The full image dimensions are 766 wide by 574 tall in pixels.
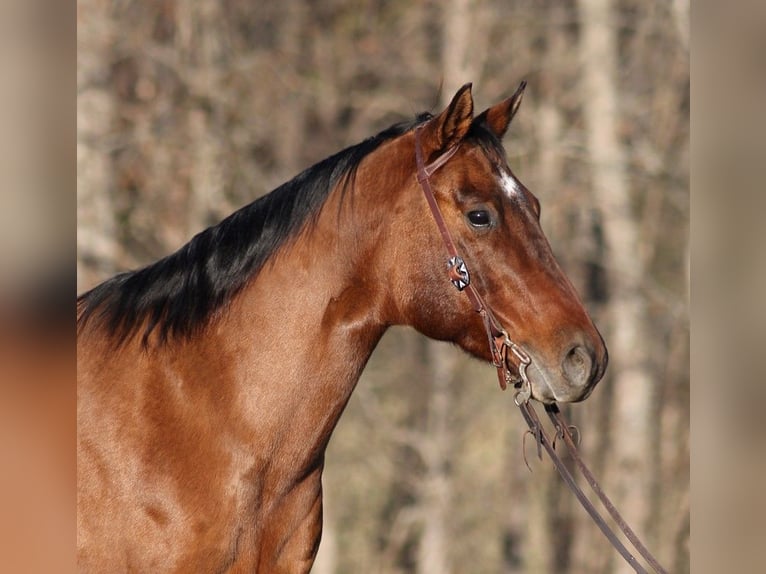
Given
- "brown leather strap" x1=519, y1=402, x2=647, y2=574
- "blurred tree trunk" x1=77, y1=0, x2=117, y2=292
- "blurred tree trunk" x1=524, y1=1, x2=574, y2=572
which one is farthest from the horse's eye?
"blurred tree trunk" x1=524, y1=1, x2=574, y2=572

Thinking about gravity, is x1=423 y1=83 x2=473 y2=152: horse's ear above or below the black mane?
above

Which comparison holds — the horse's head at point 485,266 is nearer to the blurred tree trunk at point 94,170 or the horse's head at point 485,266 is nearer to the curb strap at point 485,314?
the curb strap at point 485,314

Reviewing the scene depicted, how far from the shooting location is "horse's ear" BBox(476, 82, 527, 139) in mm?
2986

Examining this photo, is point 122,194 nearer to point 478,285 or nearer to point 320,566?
point 320,566

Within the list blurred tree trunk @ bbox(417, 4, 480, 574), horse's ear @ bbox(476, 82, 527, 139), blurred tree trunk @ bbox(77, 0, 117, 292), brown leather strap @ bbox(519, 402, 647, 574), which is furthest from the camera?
blurred tree trunk @ bbox(417, 4, 480, 574)

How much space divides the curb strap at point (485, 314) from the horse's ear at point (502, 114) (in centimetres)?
34

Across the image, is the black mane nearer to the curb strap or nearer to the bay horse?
the bay horse

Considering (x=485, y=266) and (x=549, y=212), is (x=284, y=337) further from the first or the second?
(x=549, y=212)

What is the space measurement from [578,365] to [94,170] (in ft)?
22.6

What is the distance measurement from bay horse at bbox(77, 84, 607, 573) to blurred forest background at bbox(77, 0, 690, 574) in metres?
6.28

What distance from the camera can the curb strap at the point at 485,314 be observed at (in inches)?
105

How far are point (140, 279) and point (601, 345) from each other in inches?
56.4

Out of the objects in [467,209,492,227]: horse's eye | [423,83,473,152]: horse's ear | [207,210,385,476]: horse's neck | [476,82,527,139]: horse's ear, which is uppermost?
[423,83,473,152]: horse's ear

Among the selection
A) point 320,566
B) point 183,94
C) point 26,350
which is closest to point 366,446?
point 320,566
